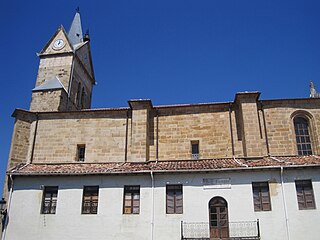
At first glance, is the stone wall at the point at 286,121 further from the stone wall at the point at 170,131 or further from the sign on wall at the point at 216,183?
the sign on wall at the point at 216,183

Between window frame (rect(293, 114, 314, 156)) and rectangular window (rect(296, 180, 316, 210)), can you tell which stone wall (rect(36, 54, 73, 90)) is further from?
rectangular window (rect(296, 180, 316, 210))

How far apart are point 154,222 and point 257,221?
519cm

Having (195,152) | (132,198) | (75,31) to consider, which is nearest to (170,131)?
(195,152)

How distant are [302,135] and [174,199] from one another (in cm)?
957

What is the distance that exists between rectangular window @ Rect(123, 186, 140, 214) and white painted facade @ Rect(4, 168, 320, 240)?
0.26m

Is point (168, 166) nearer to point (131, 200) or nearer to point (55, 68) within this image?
point (131, 200)

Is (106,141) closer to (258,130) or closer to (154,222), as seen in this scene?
(154,222)

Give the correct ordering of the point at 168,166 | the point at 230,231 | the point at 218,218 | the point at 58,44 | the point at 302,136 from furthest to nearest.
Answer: the point at 58,44 → the point at 302,136 → the point at 168,166 → the point at 218,218 → the point at 230,231

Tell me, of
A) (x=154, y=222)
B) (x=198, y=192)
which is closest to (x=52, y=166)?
(x=154, y=222)

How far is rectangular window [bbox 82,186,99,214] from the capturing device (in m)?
18.1

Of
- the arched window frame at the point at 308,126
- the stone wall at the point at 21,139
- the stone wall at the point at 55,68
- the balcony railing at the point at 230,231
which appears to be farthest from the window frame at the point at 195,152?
the stone wall at the point at 55,68

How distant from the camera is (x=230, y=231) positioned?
16.6 meters

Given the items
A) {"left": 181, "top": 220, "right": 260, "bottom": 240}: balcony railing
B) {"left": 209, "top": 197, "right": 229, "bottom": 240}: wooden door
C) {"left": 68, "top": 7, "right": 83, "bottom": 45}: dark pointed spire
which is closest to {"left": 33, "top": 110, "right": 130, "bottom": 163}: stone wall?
{"left": 181, "top": 220, "right": 260, "bottom": 240}: balcony railing

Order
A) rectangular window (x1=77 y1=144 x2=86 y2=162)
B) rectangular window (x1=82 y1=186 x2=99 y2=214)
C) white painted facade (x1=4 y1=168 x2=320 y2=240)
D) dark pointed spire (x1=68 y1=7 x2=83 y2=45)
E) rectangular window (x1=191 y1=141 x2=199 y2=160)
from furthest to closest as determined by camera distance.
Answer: dark pointed spire (x1=68 y1=7 x2=83 y2=45) < rectangular window (x1=77 y1=144 x2=86 y2=162) < rectangular window (x1=191 y1=141 x2=199 y2=160) < rectangular window (x1=82 y1=186 x2=99 y2=214) < white painted facade (x1=4 y1=168 x2=320 y2=240)
